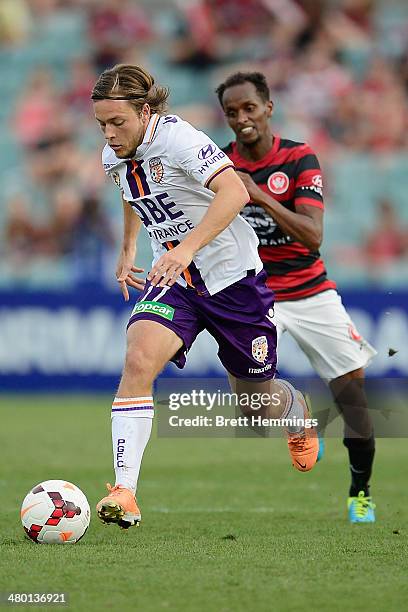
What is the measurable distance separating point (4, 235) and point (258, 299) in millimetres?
11366

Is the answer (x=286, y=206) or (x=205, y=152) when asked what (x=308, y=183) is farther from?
(x=205, y=152)

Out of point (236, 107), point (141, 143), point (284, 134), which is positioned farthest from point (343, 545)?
point (284, 134)

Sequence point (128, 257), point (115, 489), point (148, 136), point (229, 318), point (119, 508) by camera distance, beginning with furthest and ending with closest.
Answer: point (128, 257)
point (229, 318)
point (148, 136)
point (115, 489)
point (119, 508)

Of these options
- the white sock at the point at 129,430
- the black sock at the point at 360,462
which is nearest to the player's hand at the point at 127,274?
the white sock at the point at 129,430

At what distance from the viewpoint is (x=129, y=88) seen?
5.48 meters

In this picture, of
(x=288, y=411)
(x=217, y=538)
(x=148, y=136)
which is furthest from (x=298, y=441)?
(x=148, y=136)

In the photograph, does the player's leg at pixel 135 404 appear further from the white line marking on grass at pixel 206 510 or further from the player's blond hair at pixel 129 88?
the white line marking on grass at pixel 206 510

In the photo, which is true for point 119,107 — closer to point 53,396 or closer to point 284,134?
point 53,396

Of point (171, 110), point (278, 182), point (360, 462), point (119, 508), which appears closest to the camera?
point (119, 508)

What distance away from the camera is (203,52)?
18844 mm

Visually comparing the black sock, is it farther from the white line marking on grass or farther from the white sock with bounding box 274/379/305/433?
the white line marking on grass

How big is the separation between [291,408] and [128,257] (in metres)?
1.28

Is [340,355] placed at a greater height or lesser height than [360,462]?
greater

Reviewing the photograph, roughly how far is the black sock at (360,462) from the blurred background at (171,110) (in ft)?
22.8
